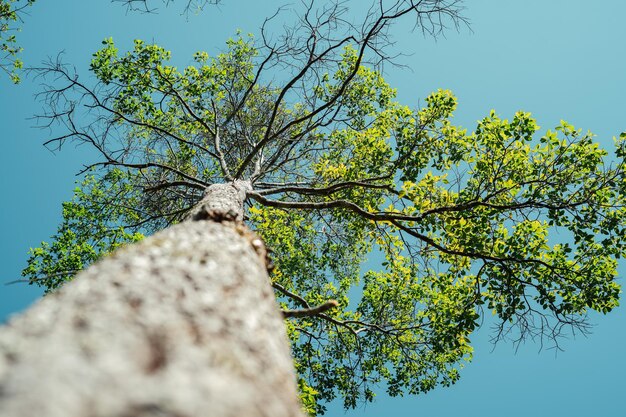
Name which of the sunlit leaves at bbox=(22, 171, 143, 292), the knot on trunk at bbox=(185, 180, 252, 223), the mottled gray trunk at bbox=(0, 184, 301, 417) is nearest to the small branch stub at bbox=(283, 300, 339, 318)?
the mottled gray trunk at bbox=(0, 184, 301, 417)

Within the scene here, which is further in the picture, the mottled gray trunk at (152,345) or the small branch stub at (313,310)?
the small branch stub at (313,310)

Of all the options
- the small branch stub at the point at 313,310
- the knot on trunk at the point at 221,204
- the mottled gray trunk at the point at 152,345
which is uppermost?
the knot on trunk at the point at 221,204

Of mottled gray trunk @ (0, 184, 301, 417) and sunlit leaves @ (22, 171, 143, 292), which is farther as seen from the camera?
sunlit leaves @ (22, 171, 143, 292)

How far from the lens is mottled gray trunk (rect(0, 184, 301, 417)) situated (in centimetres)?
120

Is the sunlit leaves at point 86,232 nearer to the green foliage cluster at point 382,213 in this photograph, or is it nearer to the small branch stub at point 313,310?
the green foliage cluster at point 382,213

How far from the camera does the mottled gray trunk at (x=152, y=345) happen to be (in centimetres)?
120

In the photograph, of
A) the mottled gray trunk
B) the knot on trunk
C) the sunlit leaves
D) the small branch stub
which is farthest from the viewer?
the sunlit leaves

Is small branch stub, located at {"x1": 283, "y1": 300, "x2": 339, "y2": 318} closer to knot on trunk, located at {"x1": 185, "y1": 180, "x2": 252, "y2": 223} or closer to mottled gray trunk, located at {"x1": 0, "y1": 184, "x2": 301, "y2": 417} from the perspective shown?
mottled gray trunk, located at {"x1": 0, "y1": 184, "x2": 301, "y2": 417}

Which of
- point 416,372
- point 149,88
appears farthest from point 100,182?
point 416,372

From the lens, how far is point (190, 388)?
1300 millimetres

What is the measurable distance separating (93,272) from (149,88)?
881cm

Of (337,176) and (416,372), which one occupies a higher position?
(337,176)

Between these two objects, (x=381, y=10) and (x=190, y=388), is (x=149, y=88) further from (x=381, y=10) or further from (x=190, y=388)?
(x=190, y=388)

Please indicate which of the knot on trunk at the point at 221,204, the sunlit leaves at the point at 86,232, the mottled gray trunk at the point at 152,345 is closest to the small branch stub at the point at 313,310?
the mottled gray trunk at the point at 152,345
